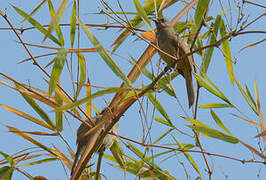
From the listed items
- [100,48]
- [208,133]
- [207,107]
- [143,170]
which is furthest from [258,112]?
[100,48]

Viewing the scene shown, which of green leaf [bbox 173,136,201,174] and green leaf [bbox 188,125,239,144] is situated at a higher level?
green leaf [bbox 173,136,201,174]

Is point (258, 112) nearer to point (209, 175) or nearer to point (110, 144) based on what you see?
point (209, 175)

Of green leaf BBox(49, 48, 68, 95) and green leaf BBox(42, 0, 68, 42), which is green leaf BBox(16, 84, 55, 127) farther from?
green leaf BBox(42, 0, 68, 42)

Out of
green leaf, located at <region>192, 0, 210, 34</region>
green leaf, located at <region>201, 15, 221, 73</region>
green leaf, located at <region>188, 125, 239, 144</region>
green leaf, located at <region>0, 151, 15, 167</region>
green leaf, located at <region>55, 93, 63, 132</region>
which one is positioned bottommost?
green leaf, located at <region>188, 125, 239, 144</region>

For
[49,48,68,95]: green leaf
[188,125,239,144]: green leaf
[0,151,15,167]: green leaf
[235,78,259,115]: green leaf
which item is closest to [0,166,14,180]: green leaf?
[0,151,15,167]: green leaf

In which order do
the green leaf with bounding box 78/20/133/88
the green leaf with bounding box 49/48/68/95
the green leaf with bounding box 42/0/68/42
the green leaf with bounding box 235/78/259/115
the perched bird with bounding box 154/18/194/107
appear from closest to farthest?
the green leaf with bounding box 42/0/68/42
the green leaf with bounding box 78/20/133/88
the green leaf with bounding box 49/48/68/95
the green leaf with bounding box 235/78/259/115
the perched bird with bounding box 154/18/194/107

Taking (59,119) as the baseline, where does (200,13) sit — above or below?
above

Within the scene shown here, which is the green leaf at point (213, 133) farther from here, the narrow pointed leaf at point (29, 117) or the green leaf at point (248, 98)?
the narrow pointed leaf at point (29, 117)

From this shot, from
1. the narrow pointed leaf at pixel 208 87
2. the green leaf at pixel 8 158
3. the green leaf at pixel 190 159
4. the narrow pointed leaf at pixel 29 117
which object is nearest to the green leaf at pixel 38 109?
the narrow pointed leaf at pixel 29 117

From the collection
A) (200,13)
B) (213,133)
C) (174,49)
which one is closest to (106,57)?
(200,13)

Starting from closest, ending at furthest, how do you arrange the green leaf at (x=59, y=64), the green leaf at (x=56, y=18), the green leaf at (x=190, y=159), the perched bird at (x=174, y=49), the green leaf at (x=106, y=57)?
the green leaf at (x=56, y=18)
the green leaf at (x=106, y=57)
the green leaf at (x=59, y=64)
the green leaf at (x=190, y=159)
the perched bird at (x=174, y=49)

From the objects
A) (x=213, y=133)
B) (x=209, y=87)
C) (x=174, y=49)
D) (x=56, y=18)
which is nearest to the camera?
(x=56, y=18)

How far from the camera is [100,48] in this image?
1.68 metres

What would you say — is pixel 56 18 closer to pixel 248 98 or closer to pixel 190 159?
pixel 248 98
